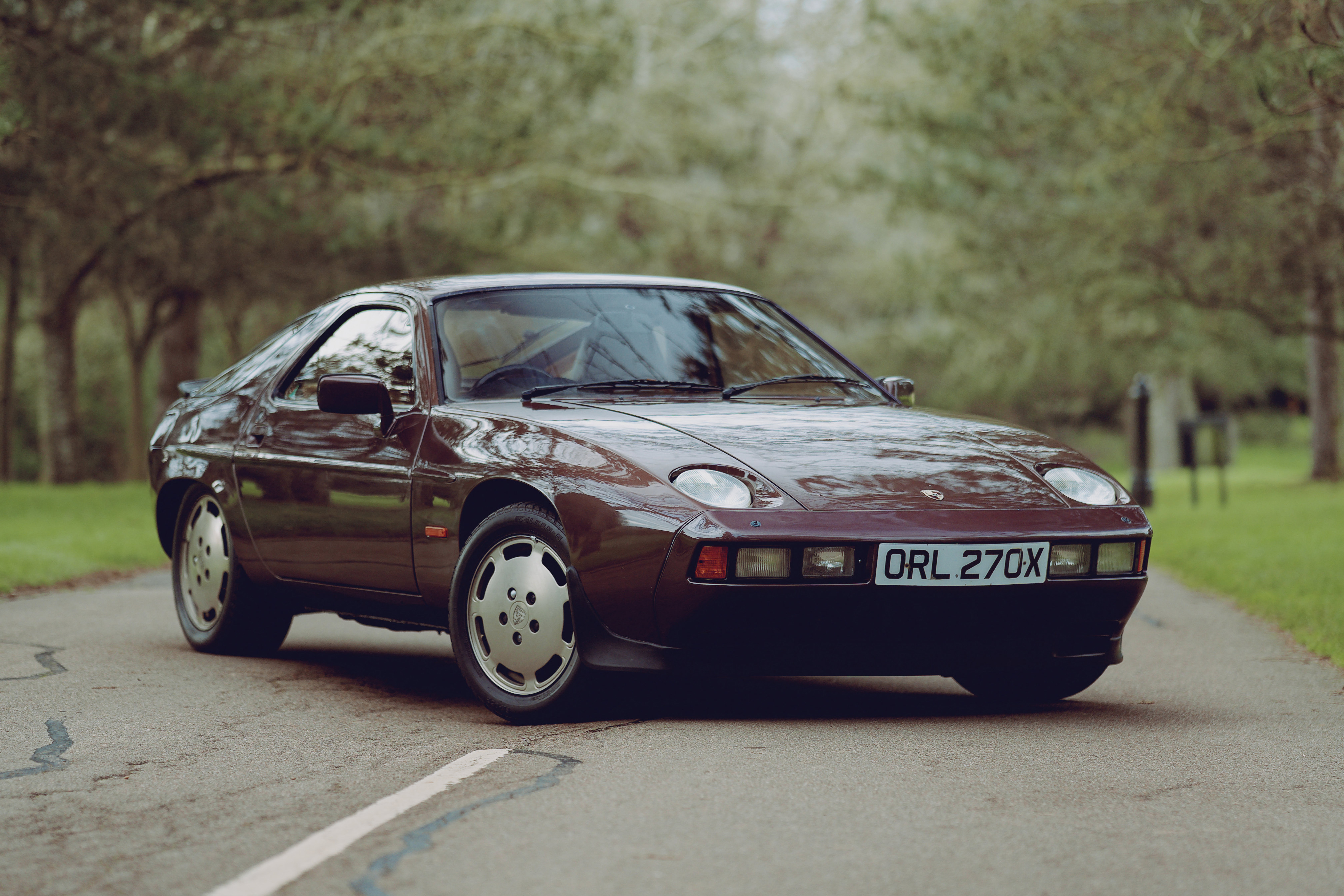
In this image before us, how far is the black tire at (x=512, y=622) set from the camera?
18.1 ft

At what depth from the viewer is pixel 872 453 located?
18.7 feet

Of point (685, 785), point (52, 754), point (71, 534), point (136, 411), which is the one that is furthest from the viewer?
point (136, 411)

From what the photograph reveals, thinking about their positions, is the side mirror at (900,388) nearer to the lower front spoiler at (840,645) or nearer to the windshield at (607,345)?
the windshield at (607,345)

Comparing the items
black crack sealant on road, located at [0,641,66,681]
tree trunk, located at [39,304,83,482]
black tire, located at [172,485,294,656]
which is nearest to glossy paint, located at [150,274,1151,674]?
black tire, located at [172,485,294,656]

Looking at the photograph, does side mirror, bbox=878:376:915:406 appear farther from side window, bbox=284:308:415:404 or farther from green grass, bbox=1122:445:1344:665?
green grass, bbox=1122:445:1344:665

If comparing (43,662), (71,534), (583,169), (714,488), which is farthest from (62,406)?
(714,488)

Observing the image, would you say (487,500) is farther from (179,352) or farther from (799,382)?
(179,352)

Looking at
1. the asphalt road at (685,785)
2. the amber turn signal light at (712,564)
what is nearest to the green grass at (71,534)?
the asphalt road at (685,785)

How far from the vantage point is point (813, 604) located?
532 cm

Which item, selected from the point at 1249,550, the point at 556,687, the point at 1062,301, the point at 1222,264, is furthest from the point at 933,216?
the point at 556,687

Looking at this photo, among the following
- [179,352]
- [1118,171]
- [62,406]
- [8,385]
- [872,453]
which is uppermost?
[1118,171]

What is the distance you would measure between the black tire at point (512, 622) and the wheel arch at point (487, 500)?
0.19 ft

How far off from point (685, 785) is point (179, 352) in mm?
23017

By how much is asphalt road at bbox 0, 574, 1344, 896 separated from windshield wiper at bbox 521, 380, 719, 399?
109 cm
